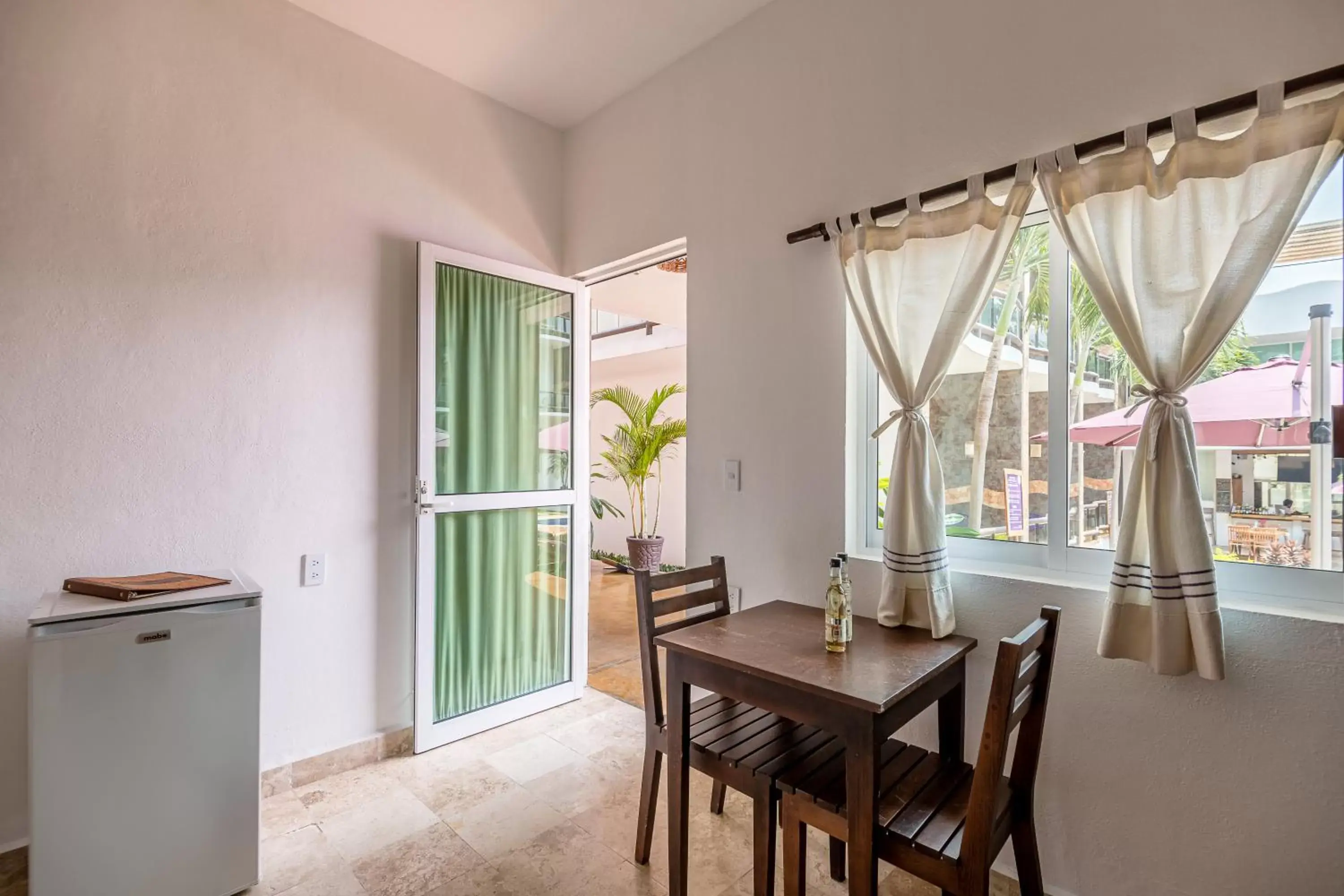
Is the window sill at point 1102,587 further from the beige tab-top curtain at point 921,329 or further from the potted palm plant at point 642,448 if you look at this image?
the potted palm plant at point 642,448

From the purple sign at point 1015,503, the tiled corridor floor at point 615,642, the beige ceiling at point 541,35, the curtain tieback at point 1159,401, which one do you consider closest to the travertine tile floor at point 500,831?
the tiled corridor floor at point 615,642

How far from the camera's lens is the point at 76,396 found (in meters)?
1.92

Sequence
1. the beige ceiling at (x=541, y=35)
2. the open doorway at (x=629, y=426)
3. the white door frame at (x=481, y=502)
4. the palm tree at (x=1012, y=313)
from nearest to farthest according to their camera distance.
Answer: the palm tree at (x=1012, y=313) < the beige ceiling at (x=541, y=35) < the white door frame at (x=481, y=502) < the open doorway at (x=629, y=426)

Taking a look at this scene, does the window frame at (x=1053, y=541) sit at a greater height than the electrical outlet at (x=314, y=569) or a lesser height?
greater

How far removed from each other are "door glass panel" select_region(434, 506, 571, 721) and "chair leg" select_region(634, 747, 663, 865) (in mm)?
1155

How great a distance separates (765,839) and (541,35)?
111 inches

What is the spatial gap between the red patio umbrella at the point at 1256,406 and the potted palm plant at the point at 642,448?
4461 mm

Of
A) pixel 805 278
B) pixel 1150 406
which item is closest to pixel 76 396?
pixel 805 278

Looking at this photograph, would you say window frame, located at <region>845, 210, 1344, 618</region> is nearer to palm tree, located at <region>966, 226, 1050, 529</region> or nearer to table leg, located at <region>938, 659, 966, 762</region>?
palm tree, located at <region>966, 226, 1050, 529</region>

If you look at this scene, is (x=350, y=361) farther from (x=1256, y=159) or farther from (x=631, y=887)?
(x=1256, y=159)

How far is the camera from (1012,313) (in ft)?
6.14

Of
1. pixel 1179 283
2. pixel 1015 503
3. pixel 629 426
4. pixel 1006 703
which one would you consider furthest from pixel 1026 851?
pixel 629 426

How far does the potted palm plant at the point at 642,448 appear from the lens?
6141mm

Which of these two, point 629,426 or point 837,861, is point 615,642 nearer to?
point 837,861
